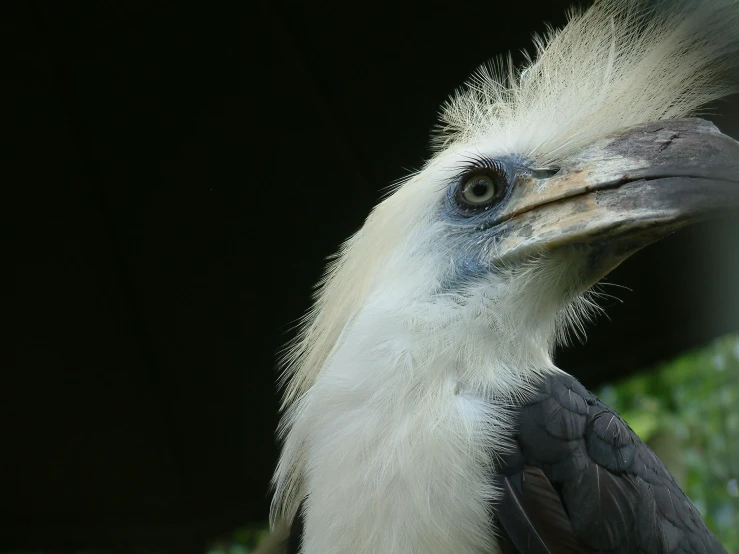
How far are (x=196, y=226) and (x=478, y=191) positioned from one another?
1496 mm

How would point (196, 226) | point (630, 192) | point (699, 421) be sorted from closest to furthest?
1. point (630, 192)
2. point (196, 226)
3. point (699, 421)

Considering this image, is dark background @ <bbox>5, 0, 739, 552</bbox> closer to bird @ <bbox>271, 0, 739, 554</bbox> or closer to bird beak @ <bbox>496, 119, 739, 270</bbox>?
bird @ <bbox>271, 0, 739, 554</bbox>

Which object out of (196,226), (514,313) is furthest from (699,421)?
(514,313)

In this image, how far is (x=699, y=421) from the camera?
6918 mm

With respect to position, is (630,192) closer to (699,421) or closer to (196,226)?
(196,226)

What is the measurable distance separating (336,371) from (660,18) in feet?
5.07

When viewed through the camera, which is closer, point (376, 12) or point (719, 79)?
point (719, 79)

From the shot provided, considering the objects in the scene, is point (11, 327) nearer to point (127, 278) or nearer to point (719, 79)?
point (127, 278)

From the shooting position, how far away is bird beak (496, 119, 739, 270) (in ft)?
7.15

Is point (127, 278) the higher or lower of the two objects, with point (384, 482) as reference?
higher

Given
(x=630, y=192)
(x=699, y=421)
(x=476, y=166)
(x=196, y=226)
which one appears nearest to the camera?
(x=630, y=192)

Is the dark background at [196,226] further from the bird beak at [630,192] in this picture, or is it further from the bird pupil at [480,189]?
the bird pupil at [480,189]

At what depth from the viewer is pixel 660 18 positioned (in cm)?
269

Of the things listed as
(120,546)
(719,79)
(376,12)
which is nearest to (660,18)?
(719,79)
